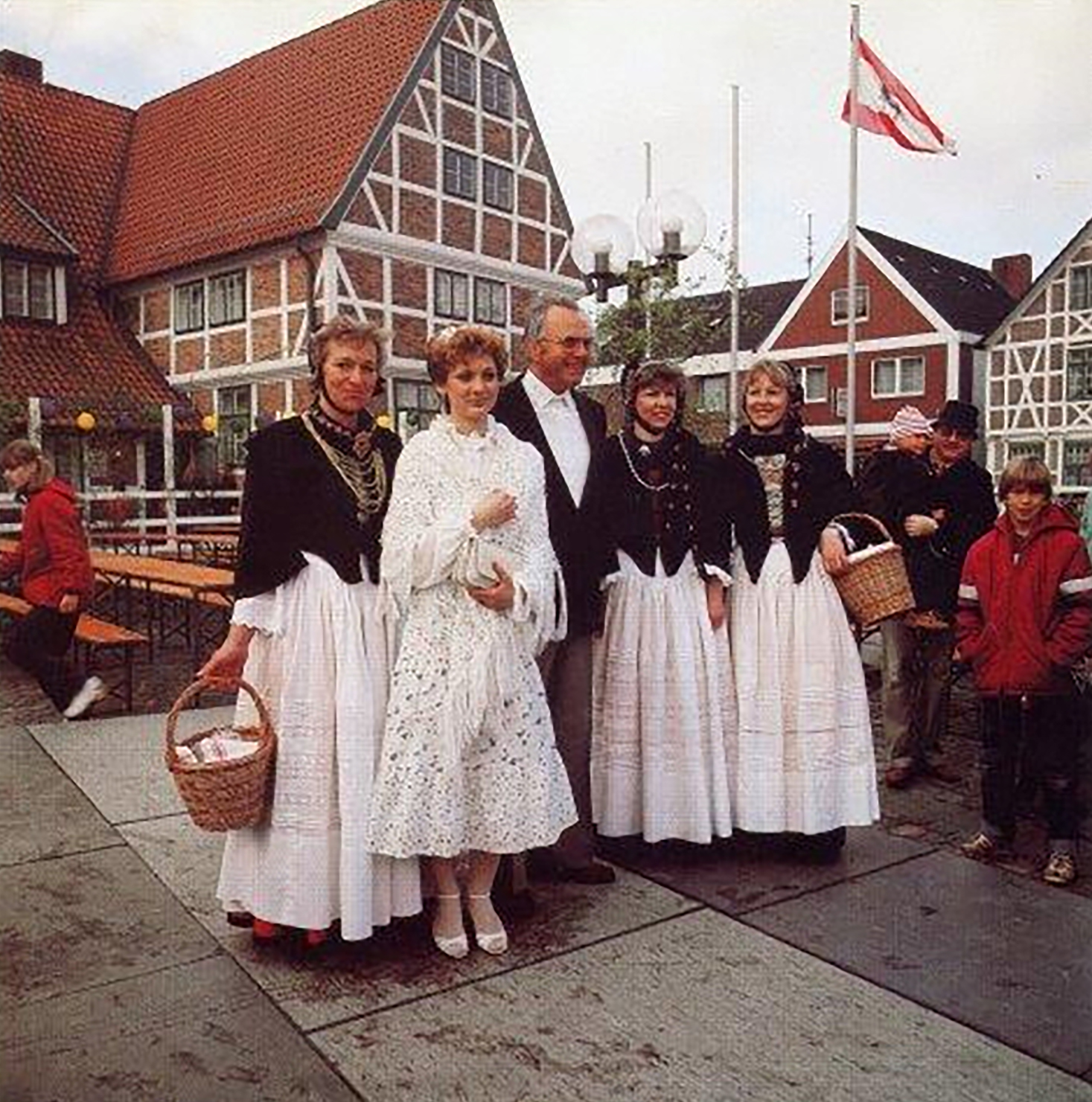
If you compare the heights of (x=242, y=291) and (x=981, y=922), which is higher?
(x=242, y=291)

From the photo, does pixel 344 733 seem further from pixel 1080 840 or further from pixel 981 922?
pixel 1080 840

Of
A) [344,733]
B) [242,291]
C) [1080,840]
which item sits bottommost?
[1080,840]

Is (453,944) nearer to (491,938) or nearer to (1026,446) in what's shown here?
(491,938)

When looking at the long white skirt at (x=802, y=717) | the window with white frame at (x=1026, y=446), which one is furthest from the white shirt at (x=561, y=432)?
the window with white frame at (x=1026, y=446)

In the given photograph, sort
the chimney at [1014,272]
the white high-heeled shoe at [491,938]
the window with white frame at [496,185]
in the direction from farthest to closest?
1. the chimney at [1014,272]
2. the window with white frame at [496,185]
3. the white high-heeled shoe at [491,938]

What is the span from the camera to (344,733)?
107 inches

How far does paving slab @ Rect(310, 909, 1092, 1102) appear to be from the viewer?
2.16 meters

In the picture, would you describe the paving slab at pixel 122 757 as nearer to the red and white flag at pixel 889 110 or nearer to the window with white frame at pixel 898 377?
the red and white flag at pixel 889 110

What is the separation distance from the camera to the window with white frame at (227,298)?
19172mm

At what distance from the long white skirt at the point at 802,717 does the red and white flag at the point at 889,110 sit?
143 centimetres

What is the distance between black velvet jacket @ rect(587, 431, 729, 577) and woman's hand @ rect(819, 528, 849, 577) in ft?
1.03

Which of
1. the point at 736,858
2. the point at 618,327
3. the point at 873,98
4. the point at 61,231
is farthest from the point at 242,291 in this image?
the point at 736,858

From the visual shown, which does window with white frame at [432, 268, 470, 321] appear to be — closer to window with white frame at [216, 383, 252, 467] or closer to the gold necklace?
window with white frame at [216, 383, 252, 467]

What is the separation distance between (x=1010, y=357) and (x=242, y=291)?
1664cm
